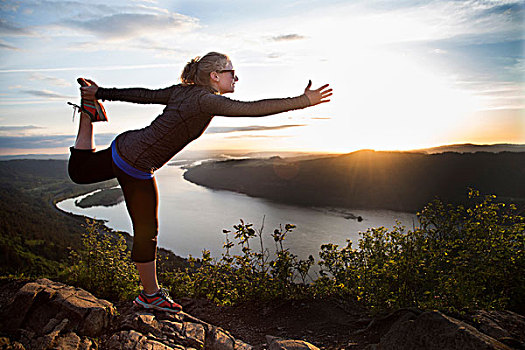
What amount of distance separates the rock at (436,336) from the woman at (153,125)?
186 centimetres

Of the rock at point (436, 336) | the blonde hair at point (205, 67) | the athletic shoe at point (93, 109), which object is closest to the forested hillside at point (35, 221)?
the athletic shoe at point (93, 109)

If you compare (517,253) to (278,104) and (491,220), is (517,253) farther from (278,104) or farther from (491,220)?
(278,104)

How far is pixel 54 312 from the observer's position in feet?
10.2

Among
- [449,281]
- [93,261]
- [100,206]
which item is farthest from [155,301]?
[100,206]

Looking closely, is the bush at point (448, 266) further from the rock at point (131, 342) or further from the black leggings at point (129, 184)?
the black leggings at point (129, 184)

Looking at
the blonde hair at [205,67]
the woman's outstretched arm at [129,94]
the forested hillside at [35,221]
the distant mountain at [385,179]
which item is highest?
the blonde hair at [205,67]

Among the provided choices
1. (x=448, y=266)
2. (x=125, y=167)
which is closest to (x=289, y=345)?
(x=125, y=167)

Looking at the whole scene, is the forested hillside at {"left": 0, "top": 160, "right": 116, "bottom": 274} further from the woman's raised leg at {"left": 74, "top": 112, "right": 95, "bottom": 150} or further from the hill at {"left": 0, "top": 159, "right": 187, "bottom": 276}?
the woman's raised leg at {"left": 74, "top": 112, "right": 95, "bottom": 150}

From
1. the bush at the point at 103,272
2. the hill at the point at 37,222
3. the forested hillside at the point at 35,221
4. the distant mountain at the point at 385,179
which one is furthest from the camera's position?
the distant mountain at the point at 385,179

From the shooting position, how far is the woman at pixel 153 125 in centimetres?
248

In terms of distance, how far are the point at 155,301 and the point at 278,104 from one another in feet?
7.36

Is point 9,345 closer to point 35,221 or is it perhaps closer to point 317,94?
point 317,94

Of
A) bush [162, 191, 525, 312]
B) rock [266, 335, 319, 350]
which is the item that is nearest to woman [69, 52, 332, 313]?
rock [266, 335, 319, 350]

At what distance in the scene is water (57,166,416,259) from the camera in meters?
23.5
